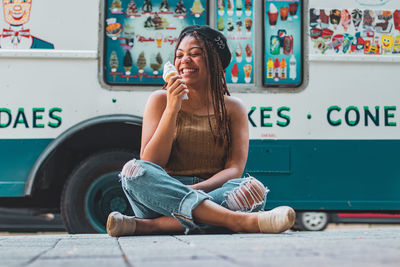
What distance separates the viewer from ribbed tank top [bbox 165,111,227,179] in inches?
113

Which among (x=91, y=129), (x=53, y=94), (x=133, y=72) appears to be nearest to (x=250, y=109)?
(x=133, y=72)

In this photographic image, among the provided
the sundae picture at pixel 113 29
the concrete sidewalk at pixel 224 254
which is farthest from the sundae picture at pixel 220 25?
the concrete sidewalk at pixel 224 254

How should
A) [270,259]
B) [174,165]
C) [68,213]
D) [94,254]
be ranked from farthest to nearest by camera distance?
[68,213], [174,165], [94,254], [270,259]

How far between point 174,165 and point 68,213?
4.64 feet

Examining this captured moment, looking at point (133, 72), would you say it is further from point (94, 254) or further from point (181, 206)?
point (94, 254)

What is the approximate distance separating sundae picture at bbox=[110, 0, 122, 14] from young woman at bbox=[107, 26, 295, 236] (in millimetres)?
1289

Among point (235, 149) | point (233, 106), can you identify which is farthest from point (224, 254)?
point (233, 106)

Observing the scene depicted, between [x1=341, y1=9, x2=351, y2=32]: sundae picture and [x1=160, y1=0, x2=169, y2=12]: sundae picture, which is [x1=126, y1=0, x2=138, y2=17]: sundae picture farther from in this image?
[x1=341, y1=9, x2=351, y2=32]: sundae picture

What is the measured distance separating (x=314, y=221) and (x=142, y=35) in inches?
151

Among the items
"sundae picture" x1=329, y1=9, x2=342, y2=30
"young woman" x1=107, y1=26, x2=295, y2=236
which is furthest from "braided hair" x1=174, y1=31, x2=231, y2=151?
"sundae picture" x1=329, y1=9, x2=342, y2=30

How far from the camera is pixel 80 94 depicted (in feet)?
13.3

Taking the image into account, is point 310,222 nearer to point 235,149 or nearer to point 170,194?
point 235,149

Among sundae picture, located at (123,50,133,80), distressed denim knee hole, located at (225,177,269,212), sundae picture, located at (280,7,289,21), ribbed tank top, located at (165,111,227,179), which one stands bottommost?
distressed denim knee hole, located at (225,177,269,212)

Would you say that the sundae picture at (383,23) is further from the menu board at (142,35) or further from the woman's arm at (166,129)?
the woman's arm at (166,129)
